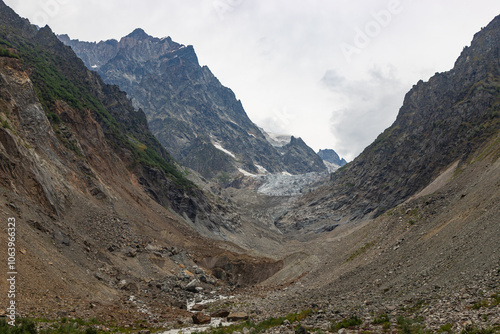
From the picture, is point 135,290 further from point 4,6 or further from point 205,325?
point 4,6

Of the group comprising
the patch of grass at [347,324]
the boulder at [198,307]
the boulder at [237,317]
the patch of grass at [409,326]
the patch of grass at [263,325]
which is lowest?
the patch of grass at [409,326]

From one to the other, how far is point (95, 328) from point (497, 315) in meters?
23.2

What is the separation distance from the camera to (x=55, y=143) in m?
60.1

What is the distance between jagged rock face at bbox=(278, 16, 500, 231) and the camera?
126 metres

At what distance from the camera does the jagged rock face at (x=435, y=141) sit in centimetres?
12562

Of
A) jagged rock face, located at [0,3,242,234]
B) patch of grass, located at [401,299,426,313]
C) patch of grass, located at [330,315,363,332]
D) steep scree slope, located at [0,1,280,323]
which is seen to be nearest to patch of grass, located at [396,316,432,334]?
patch of grass, located at [401,299,426,313]

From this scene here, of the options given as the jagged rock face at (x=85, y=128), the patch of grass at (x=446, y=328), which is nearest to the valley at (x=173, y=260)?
the patch of grass at (x=446, y=328)

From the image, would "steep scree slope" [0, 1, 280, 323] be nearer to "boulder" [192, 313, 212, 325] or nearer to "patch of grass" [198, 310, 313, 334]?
"boulder" [192, 313, 212, 325]

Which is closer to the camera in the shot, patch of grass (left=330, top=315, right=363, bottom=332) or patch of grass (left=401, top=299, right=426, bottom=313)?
patch of grass (left=330, top=315, right=363, bottom=332)

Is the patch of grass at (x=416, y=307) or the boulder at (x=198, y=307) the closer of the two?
the patch of grass at (x=416, y=307)

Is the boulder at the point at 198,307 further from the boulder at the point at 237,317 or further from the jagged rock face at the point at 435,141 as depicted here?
the jagged rock face at the point at 435,141
